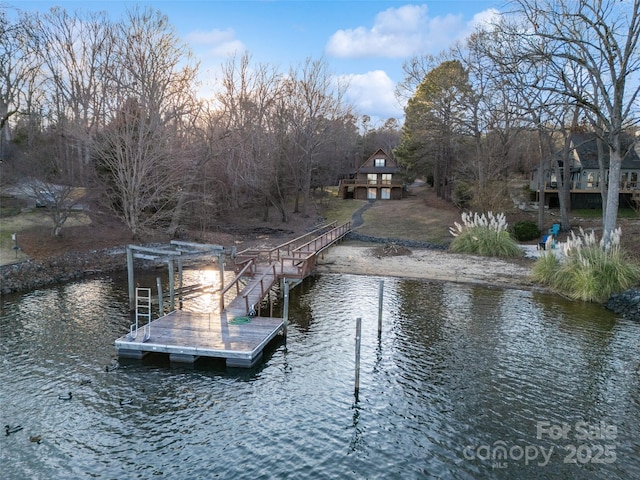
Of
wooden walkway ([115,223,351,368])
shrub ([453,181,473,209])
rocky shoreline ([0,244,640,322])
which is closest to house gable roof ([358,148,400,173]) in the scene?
shrub ([453,181,473,209])

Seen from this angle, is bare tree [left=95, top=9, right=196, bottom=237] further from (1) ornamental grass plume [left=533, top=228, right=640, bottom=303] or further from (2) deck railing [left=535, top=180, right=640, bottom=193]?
(2) deck railing [left=535, top=180, right=640, bottom=193]

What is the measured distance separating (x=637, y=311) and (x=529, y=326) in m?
5.02

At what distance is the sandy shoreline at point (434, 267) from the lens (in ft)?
77.2

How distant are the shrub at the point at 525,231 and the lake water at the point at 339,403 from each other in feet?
55.2

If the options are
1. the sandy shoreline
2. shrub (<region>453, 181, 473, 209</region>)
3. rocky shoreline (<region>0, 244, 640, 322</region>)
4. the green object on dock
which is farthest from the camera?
shrub (<region>453, 181, 473, 209</region>)

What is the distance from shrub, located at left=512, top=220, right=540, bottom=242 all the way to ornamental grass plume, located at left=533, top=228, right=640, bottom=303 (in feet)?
37.5

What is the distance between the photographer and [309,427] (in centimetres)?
986

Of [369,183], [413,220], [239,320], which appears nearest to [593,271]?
[239,320]

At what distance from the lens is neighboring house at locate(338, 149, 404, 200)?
A: 201 ft

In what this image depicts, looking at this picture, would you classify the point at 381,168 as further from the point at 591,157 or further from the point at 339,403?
the point at 339,403

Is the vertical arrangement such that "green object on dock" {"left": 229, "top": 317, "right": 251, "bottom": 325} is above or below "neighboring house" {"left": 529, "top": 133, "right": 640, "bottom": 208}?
below

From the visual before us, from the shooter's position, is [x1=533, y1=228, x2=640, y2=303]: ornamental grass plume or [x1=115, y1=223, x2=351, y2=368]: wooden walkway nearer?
[x1=115, y1=223, x2=351, y2=368]: wooden walkway

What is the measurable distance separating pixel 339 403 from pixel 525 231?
27.4 m

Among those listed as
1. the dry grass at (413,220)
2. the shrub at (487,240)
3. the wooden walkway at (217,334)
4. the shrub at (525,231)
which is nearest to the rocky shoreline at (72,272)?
the shrub at (487,240)
